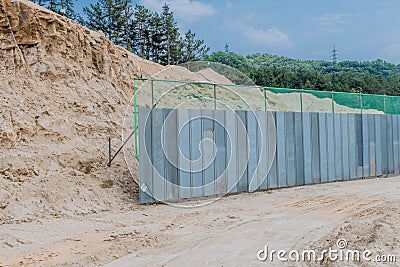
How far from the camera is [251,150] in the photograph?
10.9 m

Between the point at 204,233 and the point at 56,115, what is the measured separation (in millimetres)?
6578

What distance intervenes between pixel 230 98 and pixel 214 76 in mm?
7714

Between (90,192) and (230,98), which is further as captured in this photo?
(230,98)

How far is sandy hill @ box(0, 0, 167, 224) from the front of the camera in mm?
8359

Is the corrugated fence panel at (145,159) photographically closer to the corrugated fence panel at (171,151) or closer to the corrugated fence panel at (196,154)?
the corrugated fence panel at (171,151)

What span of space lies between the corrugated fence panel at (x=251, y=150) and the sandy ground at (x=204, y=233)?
2.77ft

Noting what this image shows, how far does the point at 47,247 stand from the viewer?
574cm

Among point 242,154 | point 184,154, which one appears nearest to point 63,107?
point 184,154

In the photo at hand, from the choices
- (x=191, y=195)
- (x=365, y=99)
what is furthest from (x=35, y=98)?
(x=365, y=99)

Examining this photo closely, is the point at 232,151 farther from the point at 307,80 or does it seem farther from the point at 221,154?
the point at 307,80

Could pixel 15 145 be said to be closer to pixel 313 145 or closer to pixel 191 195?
pixel 191 195

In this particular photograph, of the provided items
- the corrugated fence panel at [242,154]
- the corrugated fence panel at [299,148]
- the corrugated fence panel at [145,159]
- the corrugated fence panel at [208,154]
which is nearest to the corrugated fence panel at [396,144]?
the corrugated fence panel at [299,148]

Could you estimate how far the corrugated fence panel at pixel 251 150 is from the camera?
9.18 metres

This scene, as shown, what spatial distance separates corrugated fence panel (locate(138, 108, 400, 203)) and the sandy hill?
116 centimetres
